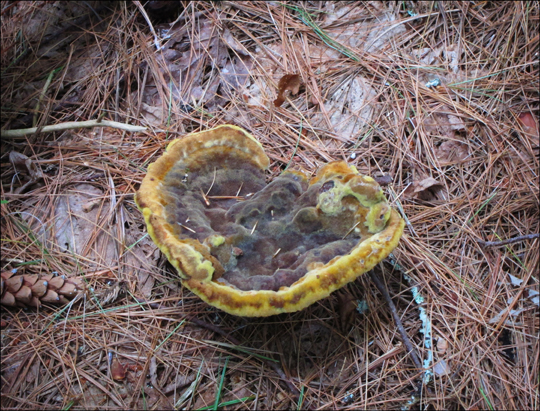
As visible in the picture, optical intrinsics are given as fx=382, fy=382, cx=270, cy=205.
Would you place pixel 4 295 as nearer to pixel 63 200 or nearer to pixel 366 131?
pixel 63 200

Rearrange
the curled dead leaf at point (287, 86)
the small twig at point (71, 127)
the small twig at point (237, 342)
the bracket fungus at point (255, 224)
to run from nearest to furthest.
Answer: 1. the bracket fungus at point (255, 224)
2. the small twig at point (237, 342)
3. the small twig at point (71, 127)
4. the curled dead leaf at point (287, 86)

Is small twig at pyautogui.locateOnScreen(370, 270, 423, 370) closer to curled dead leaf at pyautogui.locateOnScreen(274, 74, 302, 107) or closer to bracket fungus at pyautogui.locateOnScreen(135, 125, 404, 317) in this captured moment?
bracket fungus at pyautogui.locateOnScreen(135, 125, 404, 317)

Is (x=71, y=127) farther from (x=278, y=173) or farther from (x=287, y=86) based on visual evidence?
(x=287, y=86)

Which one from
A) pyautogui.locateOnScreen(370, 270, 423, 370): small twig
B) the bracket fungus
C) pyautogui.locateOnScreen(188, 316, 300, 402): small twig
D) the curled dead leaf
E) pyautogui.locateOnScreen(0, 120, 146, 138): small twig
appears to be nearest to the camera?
the bracket fungus

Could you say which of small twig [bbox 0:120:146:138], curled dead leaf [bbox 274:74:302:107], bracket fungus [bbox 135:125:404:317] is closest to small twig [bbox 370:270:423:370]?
bracket fungus [bbox 135:125:404:317]

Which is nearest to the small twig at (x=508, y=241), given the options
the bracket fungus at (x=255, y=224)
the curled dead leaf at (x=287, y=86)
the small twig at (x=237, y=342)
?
the bracket fungus at (x=255, y=224)

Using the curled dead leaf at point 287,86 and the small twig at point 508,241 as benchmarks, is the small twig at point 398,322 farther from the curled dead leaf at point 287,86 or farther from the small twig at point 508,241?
the curled dead leaf at point 287,86
